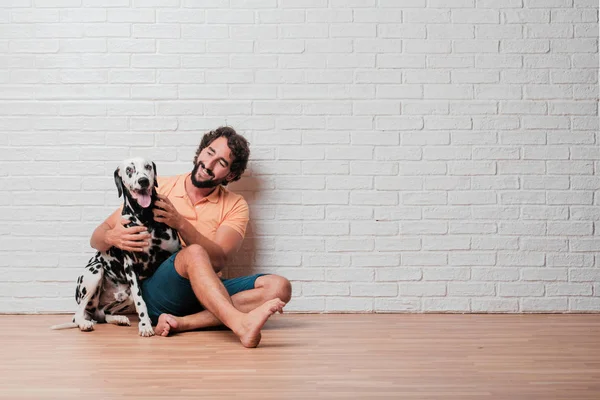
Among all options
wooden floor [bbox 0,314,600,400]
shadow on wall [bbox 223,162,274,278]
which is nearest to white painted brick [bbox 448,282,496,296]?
wooden floor [bbox 0,314,600,400]

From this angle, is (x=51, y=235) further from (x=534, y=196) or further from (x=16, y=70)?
(x=534, y=196)

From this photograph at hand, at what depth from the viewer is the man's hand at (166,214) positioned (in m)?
3.19

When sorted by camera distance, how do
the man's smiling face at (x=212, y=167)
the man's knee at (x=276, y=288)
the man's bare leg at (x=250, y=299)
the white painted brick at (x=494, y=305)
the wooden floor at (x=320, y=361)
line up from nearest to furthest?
1. the wooden floor at (x=320, y=361)
2. the man's bare leg at (x=250, y=299)
3. the man's knee at (x=276, y=288)
4. the man's smiling face at (x=212, y=167)
5. the white painted brick at (x=494, y=305)

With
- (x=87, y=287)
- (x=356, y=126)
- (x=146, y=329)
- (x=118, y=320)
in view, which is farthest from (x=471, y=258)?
(x=87, y=287)

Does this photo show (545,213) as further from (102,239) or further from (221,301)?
(102,239)

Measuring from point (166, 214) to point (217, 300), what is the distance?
1.71 feet

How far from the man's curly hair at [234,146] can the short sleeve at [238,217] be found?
0.46ft

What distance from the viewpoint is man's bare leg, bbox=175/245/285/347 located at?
280cm

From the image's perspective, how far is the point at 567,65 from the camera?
3934 millimetres

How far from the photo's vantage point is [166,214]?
320 centimetres

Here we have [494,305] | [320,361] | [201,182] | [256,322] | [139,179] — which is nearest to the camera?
[320,361]

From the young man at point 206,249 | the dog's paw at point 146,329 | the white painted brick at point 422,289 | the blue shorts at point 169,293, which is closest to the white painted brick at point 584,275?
the white painted brick at point 422,289

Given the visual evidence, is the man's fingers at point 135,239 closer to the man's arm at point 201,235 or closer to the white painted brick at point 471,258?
the man's arm at point 201,235

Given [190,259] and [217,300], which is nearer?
[217,300]
